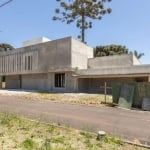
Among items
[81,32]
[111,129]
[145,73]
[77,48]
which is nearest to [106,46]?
[81,32]

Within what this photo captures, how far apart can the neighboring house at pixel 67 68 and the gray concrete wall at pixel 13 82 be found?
1215mm

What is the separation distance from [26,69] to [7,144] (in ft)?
92.8

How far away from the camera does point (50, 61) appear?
3006cm

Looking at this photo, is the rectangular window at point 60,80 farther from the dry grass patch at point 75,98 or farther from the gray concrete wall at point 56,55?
the dry grass patch at point 75,98

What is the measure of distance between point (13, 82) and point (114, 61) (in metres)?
17.8

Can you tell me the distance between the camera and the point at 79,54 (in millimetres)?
29656

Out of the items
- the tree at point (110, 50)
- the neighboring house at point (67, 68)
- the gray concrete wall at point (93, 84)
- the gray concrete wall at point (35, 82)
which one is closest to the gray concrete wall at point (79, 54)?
the neighboring house at point (67, 68)

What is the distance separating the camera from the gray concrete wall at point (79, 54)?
28.3m

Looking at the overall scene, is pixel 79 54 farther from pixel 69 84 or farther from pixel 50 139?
pixel 50 139

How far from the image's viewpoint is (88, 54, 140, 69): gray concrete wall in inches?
1150

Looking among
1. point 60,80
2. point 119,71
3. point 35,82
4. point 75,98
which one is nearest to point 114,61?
point 119,71

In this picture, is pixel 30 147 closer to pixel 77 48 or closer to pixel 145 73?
pixel 145 73

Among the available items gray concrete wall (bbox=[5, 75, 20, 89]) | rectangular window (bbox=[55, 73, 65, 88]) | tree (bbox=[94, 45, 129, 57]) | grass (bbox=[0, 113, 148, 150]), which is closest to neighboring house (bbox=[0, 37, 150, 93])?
rectangular window (bbox=[55, 73, 65, 88])

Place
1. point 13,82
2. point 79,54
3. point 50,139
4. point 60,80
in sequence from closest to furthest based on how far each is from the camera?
point 50,139
point 79,54
point 60,80
point 13,82
